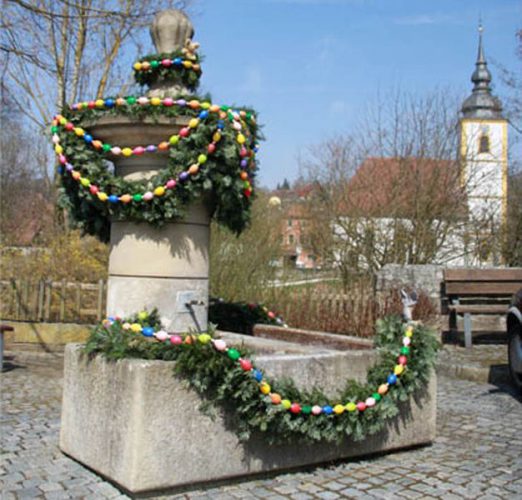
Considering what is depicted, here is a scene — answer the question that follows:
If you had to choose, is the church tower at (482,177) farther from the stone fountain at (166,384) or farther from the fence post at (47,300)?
the stone fountain at (166,384)

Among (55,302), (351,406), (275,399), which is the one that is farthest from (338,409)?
(55,302)

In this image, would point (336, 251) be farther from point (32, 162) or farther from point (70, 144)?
point (32, 162)

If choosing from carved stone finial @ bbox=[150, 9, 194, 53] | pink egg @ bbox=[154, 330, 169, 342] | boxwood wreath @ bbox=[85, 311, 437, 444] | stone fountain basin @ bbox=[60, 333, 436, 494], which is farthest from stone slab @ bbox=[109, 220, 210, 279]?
carved stone finial @ bbox=[150, 9, 194, 53]

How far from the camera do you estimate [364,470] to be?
16.3 ft

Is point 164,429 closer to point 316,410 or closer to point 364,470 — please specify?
point 316,410

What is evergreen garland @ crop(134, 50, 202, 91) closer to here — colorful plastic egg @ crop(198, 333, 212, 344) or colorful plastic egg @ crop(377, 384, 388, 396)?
colorful plastic egg @ crop(198, 333, 212, 344)

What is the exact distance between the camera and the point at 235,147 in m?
5.64

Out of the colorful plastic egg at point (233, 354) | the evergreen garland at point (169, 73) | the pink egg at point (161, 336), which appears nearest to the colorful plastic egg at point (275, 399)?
the colorful plastic egg at point (233, 354)

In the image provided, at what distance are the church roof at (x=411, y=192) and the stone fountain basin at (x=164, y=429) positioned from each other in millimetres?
11999

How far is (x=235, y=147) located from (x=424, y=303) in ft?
23.5

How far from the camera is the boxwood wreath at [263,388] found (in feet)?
14.4

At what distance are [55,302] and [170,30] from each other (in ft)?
24.3

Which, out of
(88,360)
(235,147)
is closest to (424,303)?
(235,147)

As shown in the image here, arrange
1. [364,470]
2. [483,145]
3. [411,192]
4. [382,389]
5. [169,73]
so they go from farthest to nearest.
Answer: [483,145] → [411,192] → [169,73] → [382,389] → [364,470]
